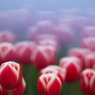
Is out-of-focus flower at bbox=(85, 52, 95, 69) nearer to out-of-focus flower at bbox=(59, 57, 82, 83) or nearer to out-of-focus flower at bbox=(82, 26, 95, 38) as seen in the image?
out-of-focus flower at bbox=(59, 57, 82, 83)

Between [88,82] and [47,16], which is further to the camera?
[47,16]

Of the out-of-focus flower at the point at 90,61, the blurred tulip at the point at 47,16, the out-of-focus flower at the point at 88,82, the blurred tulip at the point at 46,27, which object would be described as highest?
the out-of-focus flower at the point at 88,82

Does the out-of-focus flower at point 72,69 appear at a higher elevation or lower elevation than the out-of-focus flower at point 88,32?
higher

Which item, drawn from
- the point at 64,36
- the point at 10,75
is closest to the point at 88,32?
the point at 64,36

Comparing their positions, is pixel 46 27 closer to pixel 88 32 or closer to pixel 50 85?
pixel 88 32

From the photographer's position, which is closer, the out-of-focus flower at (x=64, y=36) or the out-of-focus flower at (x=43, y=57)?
the out-of-focus flower at (x=43, y=57)

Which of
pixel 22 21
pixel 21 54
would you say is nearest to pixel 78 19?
pixel 22 21

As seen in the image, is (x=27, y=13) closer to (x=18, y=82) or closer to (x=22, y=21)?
(x=22, y=21)

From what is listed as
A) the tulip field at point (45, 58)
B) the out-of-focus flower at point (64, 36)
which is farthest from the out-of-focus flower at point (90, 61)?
the out-of-focus flower at point (64, 36)

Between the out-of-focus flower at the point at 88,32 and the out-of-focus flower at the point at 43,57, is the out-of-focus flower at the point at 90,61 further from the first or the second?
the out-of-focus flower at the point at 88,32
